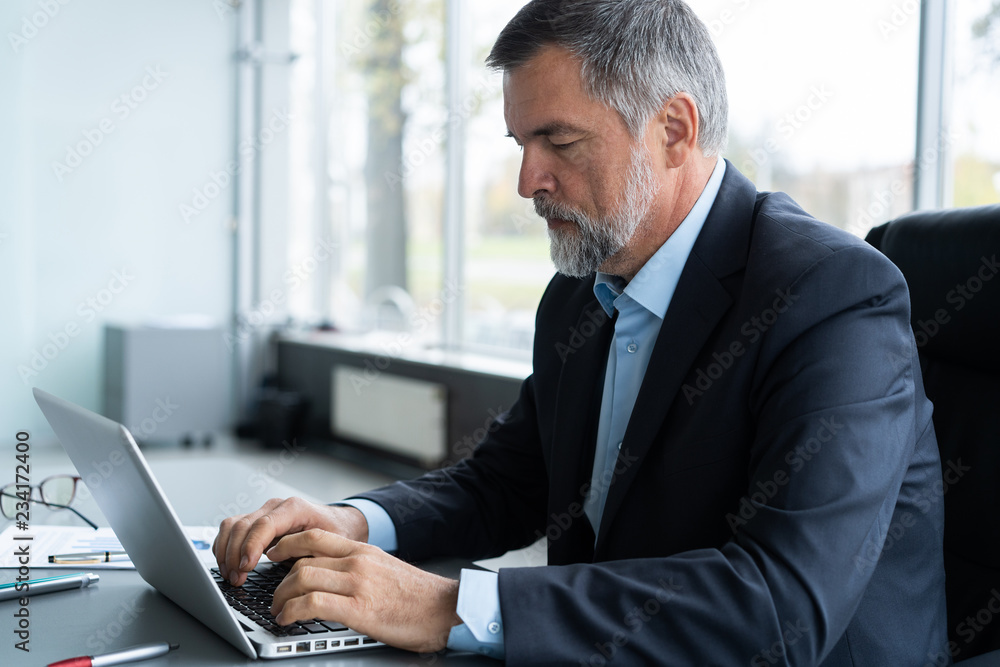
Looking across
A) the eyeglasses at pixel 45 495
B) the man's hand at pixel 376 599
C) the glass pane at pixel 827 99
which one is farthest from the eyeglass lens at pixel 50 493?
the glass pane at pixel 827 99

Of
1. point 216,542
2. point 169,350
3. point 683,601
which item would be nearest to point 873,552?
point 683,601

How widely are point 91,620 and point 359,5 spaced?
4867 mm

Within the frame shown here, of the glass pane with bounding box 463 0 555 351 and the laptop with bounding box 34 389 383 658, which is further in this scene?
the glass pane with bounding box 463 0 555 351

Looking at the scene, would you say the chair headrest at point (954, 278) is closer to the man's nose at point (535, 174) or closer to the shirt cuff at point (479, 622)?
the man's nose at point (535, 174)

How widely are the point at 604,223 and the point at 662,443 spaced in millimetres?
326

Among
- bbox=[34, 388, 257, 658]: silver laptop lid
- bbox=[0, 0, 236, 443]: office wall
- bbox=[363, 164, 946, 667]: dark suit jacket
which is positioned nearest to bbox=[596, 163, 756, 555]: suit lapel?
bbox=[363, 164, 946, 667]: dark suit jacket

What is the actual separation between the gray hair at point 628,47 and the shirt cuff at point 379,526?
2.09ft

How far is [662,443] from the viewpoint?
111 centimetres

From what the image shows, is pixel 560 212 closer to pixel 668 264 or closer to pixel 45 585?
pixel 668 264

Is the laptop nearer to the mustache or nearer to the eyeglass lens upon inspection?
the eyeglass lens

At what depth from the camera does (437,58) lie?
447 cm

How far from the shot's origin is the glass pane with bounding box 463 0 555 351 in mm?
3982

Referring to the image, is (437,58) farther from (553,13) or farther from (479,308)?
(553,13)

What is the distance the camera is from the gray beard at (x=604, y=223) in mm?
1232
